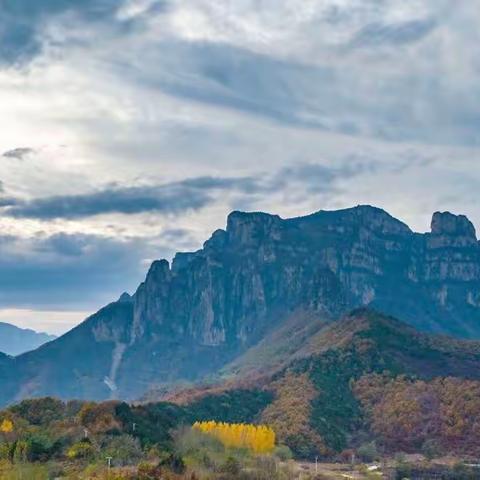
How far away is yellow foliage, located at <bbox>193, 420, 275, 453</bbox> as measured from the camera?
169750mm

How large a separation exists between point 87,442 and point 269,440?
53.2 meters

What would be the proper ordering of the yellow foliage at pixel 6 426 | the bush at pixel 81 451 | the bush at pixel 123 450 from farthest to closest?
1. the yellow foliage at pixel 6 426
2. the bush at pixel 123 450
3. the bush at pixel 81 451

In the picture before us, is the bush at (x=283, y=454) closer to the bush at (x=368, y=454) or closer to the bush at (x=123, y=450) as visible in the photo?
the bush at (x=368, y=454)

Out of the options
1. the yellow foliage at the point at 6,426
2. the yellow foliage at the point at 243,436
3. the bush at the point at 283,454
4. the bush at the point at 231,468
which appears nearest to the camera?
the bush at the point at 231,468

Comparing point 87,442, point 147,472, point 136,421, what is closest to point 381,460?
point 136,421

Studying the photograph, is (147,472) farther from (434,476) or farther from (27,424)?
(434,476)

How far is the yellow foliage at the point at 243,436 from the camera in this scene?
16975cm

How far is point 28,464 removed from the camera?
122 meters

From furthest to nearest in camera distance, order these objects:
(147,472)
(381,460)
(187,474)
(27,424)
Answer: (381,460) → (27,424) → (187,474) → (147,472)

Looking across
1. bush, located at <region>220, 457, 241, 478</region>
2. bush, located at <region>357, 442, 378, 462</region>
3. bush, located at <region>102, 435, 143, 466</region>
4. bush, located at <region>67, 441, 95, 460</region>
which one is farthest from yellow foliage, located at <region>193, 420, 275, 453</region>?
bush, located at <region>67, 441, 95, 460</region>

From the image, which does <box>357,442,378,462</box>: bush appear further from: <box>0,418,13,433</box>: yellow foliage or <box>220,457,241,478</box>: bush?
<box>0,418,13,433</box>: yellow foliage

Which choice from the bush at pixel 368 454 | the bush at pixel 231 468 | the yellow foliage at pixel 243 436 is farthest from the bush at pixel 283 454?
the bush at pixel 231 468

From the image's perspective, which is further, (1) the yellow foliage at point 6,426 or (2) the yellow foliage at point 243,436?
(2) the yellow foliage at point 243,436

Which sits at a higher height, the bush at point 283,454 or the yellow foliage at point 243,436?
the yellow foliage at point 243,436
